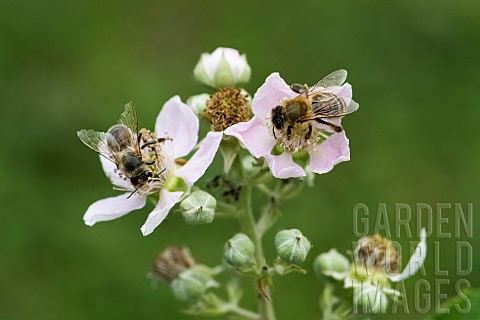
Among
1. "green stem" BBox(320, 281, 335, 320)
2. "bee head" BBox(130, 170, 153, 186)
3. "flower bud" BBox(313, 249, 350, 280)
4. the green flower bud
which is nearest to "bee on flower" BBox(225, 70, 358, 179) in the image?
"bee head" BBox(130, 170, 153, 186)

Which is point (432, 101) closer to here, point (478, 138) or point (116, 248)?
point (478, 138)

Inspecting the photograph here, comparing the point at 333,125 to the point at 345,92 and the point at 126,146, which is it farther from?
the point at 126,146

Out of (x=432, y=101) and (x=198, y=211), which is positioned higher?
(x=432, y=101)

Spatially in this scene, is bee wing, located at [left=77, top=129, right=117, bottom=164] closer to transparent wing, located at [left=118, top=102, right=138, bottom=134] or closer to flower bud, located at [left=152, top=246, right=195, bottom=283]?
transparent wing, located at [left=118, top=102, right=138, bottom=134]

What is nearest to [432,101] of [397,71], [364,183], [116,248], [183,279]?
[397,71]

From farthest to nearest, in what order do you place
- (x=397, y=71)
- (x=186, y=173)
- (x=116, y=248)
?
(x=397, y=71) → (x=116, y=248) → (x=186, y=173)

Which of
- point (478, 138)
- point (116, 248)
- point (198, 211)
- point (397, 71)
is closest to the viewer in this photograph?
point (198, 211)

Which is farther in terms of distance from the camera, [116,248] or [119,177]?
[116,248]
